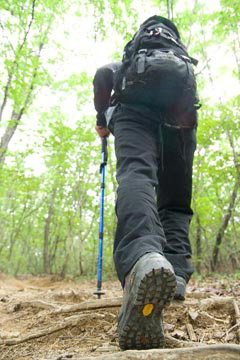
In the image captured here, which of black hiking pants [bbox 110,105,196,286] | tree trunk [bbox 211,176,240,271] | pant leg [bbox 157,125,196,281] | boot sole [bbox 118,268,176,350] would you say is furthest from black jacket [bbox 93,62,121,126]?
tree trunk [bbox 211,176,240,271]

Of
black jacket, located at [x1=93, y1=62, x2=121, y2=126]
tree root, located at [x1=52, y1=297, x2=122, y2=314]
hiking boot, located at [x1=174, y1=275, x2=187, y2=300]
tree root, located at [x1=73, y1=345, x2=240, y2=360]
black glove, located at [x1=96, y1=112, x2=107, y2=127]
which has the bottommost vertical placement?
tree root, located at [x1=52, y1=297, x2=122, y2=314]

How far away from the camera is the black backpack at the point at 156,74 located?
1.71 metres

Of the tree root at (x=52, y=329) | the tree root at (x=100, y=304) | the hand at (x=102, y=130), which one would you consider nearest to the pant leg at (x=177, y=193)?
the tree root at (x=100, y=304)

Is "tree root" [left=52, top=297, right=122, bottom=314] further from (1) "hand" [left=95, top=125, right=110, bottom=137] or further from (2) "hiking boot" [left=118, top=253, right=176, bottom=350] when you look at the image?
(1) "hand" [left=95, top=125, right=110, bottom=137]

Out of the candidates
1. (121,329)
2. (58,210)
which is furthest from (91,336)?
(58,210)

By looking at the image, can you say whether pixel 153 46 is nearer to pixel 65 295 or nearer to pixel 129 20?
pixel 65 295

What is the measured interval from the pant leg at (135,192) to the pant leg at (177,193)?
0.69ft

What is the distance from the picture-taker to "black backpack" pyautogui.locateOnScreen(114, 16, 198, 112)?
1712 mm

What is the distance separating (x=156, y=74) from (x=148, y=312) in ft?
4.07

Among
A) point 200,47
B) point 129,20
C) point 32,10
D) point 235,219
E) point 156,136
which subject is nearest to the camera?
point 156,136

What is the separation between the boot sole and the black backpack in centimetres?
106

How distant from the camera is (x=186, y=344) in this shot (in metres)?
1.27

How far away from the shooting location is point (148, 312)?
118 centimetres

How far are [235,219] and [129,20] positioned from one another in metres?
5.99
